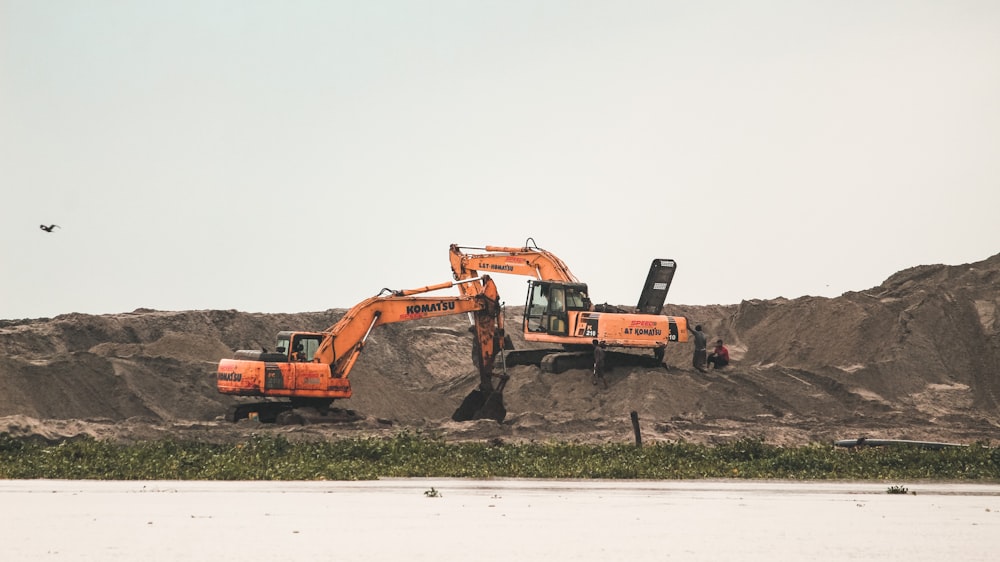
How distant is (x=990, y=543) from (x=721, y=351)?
29.8 metres

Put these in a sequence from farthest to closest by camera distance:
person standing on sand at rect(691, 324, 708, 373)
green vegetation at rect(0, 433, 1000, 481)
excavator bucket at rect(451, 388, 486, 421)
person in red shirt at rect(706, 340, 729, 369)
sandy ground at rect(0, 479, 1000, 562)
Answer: person in red shirt at rect(706, 340, 729, 369) → person standing on sand at rect(691, 324, 708, 373) → excavator bucket at rect(451, 388, 486, 421) → green vegetation at rect(0, 433, 1000, 481) → sandy ground at rect(0, 479, 1000, 562)

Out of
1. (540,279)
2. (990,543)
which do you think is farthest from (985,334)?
(990,543)

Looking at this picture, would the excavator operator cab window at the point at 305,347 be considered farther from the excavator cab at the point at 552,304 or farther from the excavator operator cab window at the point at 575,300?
the excavator operator cab window at the point at 575,300

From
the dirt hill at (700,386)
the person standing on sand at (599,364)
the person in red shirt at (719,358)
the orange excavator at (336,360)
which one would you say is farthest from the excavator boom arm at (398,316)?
the person in red shirt at (719,358)

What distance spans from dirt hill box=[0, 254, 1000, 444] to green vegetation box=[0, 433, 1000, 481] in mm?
5593

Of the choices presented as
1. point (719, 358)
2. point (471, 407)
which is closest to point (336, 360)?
point (471, 407)

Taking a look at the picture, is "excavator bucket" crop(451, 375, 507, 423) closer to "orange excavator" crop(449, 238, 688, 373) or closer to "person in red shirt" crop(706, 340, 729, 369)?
"orange excavator" crop(449, 238, 688, 373)

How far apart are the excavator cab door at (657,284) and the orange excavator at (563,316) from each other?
130 centimetres

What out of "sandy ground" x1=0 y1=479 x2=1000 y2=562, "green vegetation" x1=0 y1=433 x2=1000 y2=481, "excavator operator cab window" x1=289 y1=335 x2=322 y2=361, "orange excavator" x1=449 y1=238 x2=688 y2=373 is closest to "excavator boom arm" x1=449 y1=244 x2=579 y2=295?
"orange excavator" x1=449 y1=238 x2=688 y2=373

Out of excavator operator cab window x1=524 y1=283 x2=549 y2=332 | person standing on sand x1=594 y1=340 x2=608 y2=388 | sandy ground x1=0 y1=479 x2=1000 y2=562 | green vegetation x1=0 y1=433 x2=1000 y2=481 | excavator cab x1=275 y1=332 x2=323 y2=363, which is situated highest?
excavator operator cab window x1=524 y1=283 x2=549 y2=332

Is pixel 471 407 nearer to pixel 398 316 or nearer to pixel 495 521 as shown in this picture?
pixel 398 316

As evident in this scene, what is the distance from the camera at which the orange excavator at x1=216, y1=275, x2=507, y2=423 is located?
34.5m

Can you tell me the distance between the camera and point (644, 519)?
593 inches

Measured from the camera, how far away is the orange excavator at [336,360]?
34.5m
